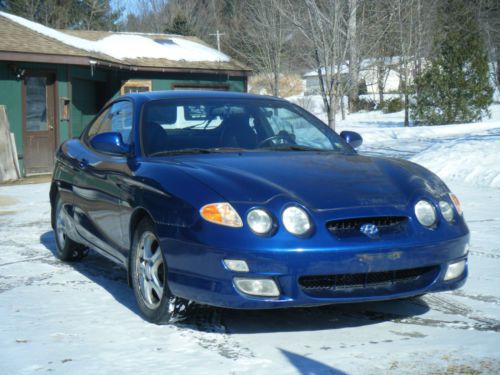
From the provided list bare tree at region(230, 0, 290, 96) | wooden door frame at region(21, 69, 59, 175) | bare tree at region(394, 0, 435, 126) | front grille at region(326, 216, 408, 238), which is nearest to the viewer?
front grille at region(326, 216, 408, 238)

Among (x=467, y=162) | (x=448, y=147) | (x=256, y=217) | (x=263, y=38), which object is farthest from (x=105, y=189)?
(x=263, y=38)

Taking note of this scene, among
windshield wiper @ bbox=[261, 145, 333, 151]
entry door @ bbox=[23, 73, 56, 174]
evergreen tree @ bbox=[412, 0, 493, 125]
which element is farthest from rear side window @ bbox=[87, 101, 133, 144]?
evergreen tree @ bbox=[412, 0, 493, 125]

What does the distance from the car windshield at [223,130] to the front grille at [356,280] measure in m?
1.47

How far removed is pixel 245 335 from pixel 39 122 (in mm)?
13341

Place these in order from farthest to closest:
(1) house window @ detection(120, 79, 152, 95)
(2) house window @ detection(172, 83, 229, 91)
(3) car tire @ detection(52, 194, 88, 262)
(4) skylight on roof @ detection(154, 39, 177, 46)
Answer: (4) skylight on roof @ detection(154, 39, 177, 46) < (2) house window @ detection(172, 83, 229, 91) < (1) house window @ detection(120, 79, 152, 95) < (3) car tire @ detection(52, 194, 88, 262)

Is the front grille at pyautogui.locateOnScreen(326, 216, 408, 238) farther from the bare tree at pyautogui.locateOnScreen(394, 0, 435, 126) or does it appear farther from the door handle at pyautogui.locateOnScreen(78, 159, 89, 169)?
the bare tree at pyautogui.locateOnScreen(394, 0, 435, 126)

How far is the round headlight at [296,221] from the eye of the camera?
4281 millimetres

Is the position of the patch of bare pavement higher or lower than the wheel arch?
lower

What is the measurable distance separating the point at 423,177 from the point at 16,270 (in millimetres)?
3630

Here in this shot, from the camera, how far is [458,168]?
1298 cm

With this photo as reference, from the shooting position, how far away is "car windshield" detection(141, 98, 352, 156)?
5.54m

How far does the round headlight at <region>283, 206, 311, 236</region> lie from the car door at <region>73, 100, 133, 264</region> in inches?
50.3

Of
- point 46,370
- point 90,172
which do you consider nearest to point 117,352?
point 46,370

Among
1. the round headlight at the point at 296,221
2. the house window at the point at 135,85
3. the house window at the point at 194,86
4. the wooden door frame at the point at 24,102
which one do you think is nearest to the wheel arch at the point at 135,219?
the round headlight at the point at 296,221
